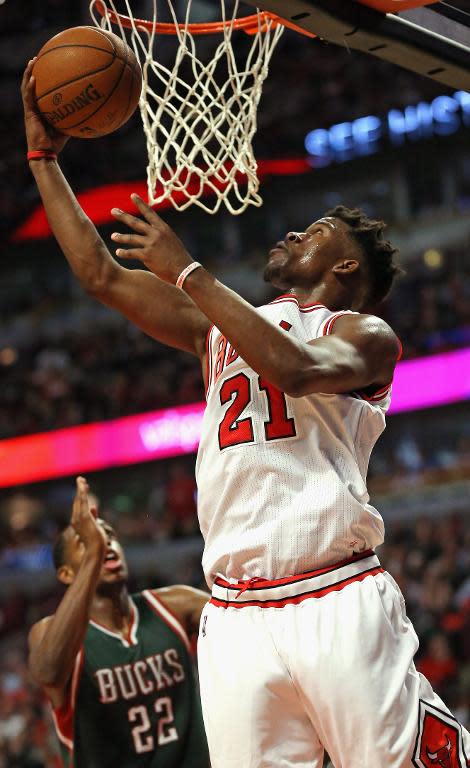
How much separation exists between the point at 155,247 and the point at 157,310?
57 centimetres

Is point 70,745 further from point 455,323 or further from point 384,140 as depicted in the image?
point 384,140

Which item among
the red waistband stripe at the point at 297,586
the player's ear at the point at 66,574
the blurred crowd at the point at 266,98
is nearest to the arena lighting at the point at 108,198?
the blurred crowd at the point at 266,98

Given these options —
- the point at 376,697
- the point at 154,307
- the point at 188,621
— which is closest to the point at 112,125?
the point at 154,307

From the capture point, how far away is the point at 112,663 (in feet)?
13.6

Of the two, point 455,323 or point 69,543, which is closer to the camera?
point 69,543

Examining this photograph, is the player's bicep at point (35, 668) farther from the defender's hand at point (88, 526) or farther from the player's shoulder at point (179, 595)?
the player's shoulder at point (179, 595)

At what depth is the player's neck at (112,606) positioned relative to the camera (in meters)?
4.28

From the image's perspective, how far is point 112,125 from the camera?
3168 millimetres

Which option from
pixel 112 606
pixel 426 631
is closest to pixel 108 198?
pixel 426 631

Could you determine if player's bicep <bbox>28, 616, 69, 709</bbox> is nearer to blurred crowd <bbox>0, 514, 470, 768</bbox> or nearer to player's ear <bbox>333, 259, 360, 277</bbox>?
player's ear <bbox>333, 259, 360, 277</bbox>

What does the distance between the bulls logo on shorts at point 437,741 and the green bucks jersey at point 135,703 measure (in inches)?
66.6

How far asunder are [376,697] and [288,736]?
0.24 meters

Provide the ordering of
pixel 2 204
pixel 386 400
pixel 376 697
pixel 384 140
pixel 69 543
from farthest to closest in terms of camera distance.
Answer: pixel 2 204 < pixel 384 140 < pixel 69 543 < pixel 386 400 < pixel 376 697

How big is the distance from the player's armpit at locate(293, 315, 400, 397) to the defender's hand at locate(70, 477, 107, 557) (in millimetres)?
1342
